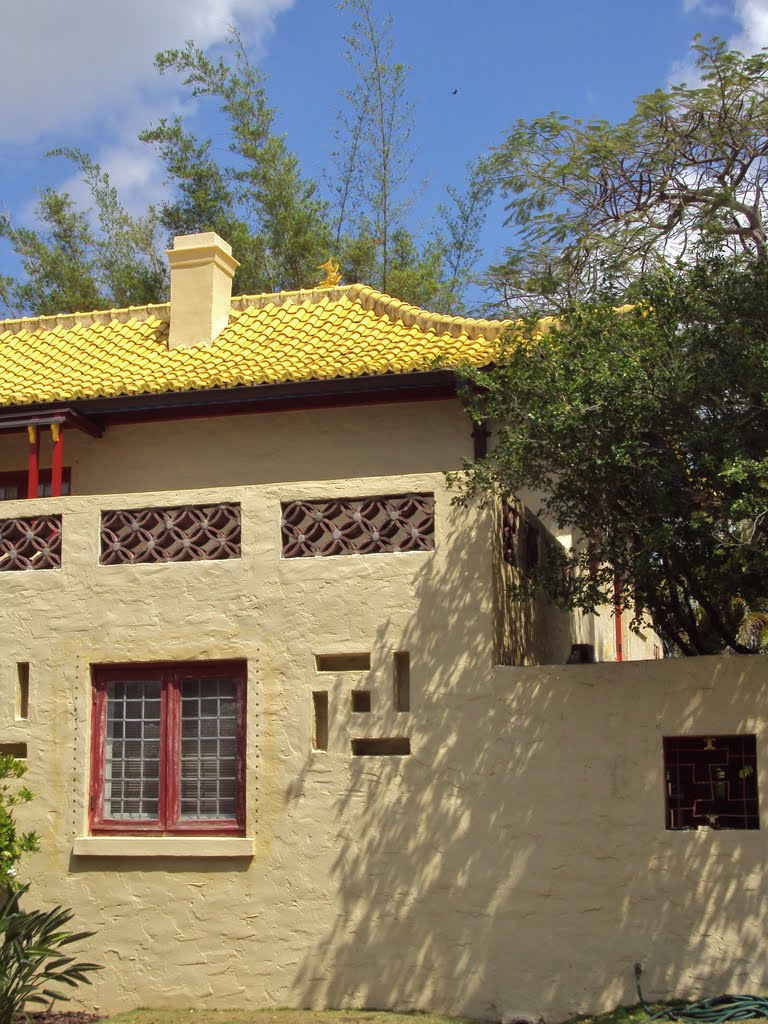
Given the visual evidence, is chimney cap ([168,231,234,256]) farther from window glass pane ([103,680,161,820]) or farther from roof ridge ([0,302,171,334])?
window glass pane ([103,680,161,820])

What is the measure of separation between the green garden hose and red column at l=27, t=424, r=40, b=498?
26.6 feet

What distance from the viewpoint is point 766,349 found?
950 cm

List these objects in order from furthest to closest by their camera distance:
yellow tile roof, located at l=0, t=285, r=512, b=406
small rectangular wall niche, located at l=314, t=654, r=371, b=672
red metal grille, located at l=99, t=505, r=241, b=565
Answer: yellow tile roof, located at l=0, t=285, r=512, b=406 → red metal grille, located at l=99, t=505, r=241, b=565 → small rectangular wall niche, located at l=314, t=654, r=371, b=672

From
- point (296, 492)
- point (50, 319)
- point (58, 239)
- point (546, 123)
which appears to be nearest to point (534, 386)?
point (296, 492)

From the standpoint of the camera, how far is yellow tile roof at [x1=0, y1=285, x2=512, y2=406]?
1455cm

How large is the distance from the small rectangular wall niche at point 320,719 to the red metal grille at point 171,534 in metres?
1.37

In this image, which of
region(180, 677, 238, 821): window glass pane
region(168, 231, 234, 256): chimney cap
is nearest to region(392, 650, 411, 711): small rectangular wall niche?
region(180, 677, 238, 821): window glass pane

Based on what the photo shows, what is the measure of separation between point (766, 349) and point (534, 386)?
1.69m

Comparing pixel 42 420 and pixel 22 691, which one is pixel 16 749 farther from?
pixel 42 420

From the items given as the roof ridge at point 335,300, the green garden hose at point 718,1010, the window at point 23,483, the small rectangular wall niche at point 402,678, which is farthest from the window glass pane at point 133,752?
the roof ridge at point 335,300

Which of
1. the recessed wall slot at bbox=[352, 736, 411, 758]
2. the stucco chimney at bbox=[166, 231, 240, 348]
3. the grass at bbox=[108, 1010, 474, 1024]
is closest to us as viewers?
the grass at bbox=[108, 1010, 474, 1024]

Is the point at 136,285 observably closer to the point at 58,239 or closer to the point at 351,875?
the point at 58,239

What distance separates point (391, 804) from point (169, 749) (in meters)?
1.91

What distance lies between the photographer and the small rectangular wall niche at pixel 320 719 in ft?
35.1
